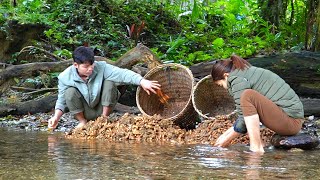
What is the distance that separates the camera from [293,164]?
3.46 meters

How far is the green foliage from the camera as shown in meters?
9.78

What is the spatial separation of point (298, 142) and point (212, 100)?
2.12 m

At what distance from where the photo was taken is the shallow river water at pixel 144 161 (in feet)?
9.50

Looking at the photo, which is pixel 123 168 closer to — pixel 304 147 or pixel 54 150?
pixel 54 150

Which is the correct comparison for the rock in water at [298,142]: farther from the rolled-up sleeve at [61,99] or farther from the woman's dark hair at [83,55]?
the rolled-up sleeve at [61,99]

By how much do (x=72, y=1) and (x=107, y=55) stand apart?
235 centimetres

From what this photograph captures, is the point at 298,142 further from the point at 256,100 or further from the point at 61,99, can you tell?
the point at 61,99

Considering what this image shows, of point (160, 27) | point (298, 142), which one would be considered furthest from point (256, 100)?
point (160, 27)

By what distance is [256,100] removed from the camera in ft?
14.3

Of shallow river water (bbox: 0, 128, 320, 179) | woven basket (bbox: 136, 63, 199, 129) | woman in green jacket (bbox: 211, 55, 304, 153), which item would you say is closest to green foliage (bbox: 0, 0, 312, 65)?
woven basket (bbox: 136, 63, 199, 129)

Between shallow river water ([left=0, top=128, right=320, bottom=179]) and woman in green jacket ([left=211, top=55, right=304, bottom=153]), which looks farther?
woman in green jacket ([left=211, top=55, right=304, bottom=153])

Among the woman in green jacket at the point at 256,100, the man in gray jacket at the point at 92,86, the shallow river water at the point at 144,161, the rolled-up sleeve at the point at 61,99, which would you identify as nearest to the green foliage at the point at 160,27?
the man in gray jacket at the point at 92,86

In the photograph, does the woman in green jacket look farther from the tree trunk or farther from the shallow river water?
the tree trunk

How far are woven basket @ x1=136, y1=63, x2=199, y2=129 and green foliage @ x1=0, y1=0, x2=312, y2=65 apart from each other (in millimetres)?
2159
